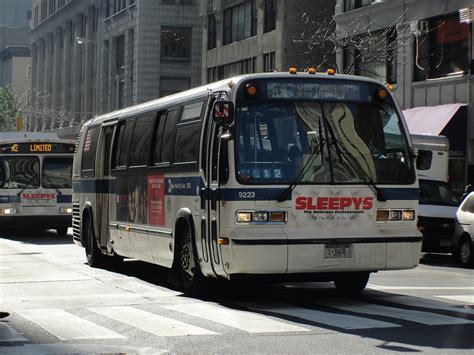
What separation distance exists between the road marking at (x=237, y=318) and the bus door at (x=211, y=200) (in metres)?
0.60

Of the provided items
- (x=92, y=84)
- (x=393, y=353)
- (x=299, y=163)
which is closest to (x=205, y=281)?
(x=299, y=163)

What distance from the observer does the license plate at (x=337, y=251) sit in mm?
12906

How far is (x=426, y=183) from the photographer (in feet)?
80.5

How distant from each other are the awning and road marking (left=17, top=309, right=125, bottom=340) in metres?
25.4

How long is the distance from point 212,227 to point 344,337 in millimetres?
3515

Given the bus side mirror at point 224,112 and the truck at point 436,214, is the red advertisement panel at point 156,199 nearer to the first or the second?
the bus side mirror at point 224,112

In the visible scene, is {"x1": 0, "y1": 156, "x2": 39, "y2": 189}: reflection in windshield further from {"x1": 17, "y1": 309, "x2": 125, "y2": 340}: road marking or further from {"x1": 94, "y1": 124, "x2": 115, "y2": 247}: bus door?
{"x1": 17, "y1": 309, "x2": 125, "y2": 340}: road marking

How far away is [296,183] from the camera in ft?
42.3

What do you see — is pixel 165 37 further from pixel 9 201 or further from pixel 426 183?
pixel 426 183

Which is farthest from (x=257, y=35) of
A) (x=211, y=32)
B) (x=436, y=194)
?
(x=436, y=194)

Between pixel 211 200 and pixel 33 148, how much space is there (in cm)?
1694

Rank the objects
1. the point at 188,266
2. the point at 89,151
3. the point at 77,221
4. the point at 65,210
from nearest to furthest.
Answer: the point at 188,266 → the point at 89,151 → the point at 77,221 → the point at 65,210

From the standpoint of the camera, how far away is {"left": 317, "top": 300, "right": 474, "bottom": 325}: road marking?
37.7 feet

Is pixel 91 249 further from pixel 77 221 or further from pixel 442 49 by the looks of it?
→ pixel 442 49
